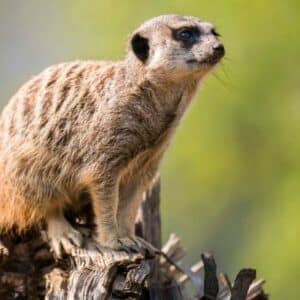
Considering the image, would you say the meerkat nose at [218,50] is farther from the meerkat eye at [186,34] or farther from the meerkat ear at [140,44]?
the meerkat ear at [140,44]

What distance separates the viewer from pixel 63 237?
220cm

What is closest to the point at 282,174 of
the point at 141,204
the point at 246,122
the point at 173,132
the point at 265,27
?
the point at 246,122

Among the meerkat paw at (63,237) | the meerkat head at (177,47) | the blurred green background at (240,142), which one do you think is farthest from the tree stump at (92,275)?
the blurred green background at (240,142)

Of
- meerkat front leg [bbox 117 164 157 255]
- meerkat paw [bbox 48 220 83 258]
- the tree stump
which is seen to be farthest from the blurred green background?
meerkat paw [bbox 48 220 83 258]

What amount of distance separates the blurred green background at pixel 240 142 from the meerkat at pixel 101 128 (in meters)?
1.25

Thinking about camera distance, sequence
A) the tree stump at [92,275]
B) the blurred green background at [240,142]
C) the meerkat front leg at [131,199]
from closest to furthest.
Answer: the tree stump at [92,275], the meerkat front leg at [131,199], the blurred green background at [240,142]

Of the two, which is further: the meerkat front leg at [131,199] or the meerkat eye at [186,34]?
the meerkat front leg at [131,199]

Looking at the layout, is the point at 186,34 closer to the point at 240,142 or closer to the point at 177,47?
the point at 177,47

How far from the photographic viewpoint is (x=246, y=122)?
3.53m

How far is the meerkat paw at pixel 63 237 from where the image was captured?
2164 millimetres

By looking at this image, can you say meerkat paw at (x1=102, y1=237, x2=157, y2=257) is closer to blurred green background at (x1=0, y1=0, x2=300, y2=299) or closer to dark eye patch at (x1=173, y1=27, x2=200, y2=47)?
dark eye patch at (x1=173, y1=27, x2=200, y2=47)

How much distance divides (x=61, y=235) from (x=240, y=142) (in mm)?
1453

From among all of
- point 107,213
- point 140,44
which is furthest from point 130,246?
point 140,44

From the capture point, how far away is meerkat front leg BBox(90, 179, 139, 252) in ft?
7.02
